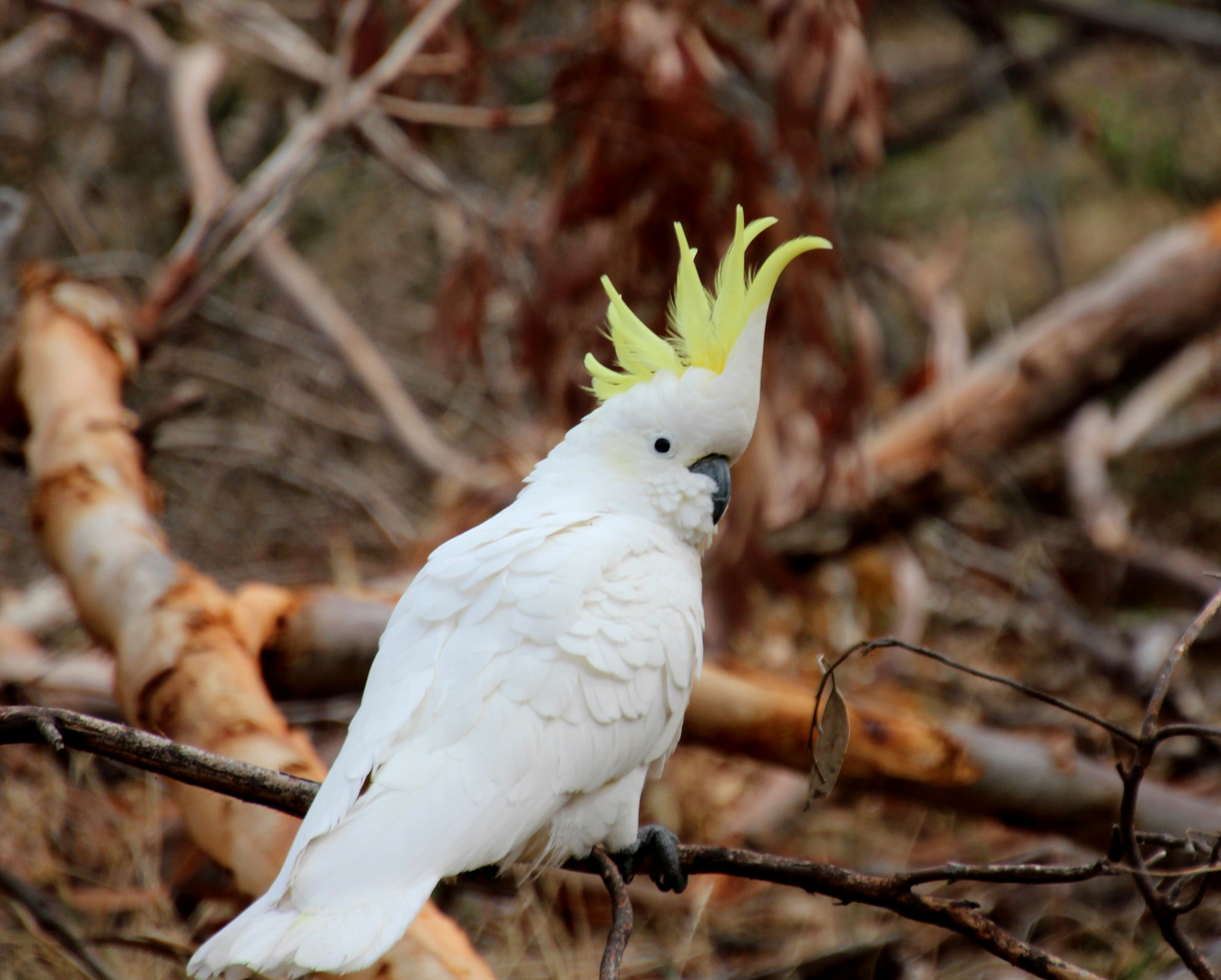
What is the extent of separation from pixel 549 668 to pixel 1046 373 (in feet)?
9.22

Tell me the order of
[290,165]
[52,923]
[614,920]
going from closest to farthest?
[614,920]
[52,923]
[290,165]

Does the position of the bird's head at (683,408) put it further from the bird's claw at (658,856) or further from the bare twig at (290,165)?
the bare twig at (290,165)

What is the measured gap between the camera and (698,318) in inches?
66.9

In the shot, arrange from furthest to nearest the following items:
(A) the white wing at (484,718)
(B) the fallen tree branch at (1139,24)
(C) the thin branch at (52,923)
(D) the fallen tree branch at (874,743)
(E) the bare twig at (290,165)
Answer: (B) the fallen tree branch at (1139,24) < (E) the bare twig at (290,165) < (D) the fallen tree branch at (874,743) < (C) the thin branch at (52,923) < (A) the white wing at (484,718)

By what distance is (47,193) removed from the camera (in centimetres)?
451

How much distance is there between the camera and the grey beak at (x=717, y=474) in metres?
1.73

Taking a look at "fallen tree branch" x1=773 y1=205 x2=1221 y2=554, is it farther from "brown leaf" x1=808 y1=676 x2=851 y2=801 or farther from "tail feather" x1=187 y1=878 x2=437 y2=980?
"tail feather" x1=187 y1=878 x2=437 y2=980

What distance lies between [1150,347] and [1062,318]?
292 mm

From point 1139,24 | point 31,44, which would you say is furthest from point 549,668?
point 1139,24

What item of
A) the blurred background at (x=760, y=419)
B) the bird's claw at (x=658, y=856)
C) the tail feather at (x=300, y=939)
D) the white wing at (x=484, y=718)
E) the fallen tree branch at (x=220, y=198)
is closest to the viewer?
the tail feather at (x=300, y=939)

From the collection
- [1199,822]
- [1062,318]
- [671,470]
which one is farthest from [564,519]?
[1062,318]

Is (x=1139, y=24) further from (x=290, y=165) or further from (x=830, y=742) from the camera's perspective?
(x=830, y=742)

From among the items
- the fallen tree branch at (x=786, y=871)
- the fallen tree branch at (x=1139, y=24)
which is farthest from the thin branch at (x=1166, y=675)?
the fallen tree branch at (x=1139, y=24)

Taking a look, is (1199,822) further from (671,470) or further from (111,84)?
(111,84)
